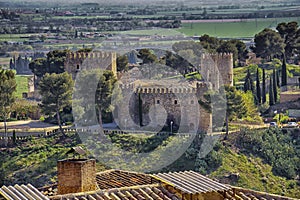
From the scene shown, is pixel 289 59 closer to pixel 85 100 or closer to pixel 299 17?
pixel 85 100

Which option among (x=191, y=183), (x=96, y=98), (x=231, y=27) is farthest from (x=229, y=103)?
(x=231, y=27)

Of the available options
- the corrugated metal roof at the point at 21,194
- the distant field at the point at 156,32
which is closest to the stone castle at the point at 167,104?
the corrugated metal roof at the point at 21,194

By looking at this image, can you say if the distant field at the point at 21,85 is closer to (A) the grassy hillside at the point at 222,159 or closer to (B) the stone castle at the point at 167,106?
(B) the stone castle at the point at 167,106

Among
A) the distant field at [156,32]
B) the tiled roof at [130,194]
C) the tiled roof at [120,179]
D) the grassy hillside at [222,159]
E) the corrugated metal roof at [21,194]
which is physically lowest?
the grassy hillside at [222,159]

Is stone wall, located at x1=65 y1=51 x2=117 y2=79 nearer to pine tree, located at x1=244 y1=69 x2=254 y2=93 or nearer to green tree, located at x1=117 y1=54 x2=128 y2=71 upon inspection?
green tree, located at x1=117 y1=54 x2=128 y2=71

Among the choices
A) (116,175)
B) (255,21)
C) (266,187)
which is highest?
(255,21)

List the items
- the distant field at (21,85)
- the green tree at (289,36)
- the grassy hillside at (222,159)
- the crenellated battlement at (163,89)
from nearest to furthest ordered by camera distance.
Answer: the grassy hillside at (222,159) → the crenellated battlement at (163,89) → the green tree at (289,36) → the distant field at (21,85)

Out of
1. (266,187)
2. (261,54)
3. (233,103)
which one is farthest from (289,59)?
(266,187)
